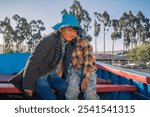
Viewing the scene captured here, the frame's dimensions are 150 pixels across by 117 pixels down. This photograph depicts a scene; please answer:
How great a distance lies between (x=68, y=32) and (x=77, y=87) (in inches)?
27.8

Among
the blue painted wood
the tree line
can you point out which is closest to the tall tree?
the tree line

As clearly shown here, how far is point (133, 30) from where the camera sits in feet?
262

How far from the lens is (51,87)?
12.4ft

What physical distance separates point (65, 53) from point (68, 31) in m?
0.31

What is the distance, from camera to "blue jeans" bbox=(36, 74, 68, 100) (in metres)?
3.48

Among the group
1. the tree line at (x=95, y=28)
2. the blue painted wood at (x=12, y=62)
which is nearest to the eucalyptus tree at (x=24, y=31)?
the tree line at (x=95, y=28)

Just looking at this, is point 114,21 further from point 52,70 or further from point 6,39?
point 52,70

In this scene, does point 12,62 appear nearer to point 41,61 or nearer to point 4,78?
point 4,78

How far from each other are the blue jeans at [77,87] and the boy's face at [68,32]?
0.46 meters

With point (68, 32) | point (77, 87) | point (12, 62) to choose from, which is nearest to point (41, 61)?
point (68, 32)

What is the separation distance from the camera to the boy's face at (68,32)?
3.57m

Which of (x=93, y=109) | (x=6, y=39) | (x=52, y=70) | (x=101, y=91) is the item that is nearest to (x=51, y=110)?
(x=93, y=109)

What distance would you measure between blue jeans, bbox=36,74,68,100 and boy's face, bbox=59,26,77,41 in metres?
0.51

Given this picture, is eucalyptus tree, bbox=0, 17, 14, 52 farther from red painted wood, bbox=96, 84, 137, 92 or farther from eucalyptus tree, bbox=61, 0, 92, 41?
red painted wood, bbox=96, 84, 137, 92
